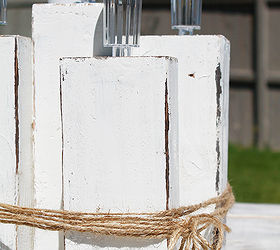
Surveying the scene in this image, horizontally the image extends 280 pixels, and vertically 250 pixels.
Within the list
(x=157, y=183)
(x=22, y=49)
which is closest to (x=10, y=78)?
(x=22, y=49)

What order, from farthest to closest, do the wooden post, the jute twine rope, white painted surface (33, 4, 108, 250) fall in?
the wooden post
white painted surface (33, 4, 108, 250)
the jute twine rope

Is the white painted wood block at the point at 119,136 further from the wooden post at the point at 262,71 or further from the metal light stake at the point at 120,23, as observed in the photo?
the wooden post at the point at 262,71

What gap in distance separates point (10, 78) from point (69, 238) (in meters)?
0.25

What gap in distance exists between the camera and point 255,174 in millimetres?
3379

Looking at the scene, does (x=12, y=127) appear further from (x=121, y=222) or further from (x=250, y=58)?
(x=250, y=58)

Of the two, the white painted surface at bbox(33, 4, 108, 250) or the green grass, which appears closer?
the white painted surface at bbox(33, 4, 108, 250)

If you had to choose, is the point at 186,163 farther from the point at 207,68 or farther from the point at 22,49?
the point at 22,49

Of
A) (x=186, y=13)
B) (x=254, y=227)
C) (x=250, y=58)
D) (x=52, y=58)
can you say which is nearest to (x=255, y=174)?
(x=250, y=58)

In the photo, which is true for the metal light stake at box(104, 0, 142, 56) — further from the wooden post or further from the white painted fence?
the wooden post

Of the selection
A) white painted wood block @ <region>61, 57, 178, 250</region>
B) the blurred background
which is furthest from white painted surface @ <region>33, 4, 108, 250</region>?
the blurred background

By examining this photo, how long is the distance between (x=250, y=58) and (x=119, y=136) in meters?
3.31

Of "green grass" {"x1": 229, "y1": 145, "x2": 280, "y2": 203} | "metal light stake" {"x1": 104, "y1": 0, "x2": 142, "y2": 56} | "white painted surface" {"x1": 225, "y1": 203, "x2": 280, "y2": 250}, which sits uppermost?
"metal light stake" {"x1": 104, "y1": 0, "x2": 142, "y2": 56}

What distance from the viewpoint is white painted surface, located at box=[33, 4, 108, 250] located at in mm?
858

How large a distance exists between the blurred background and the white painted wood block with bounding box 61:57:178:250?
117 inches
